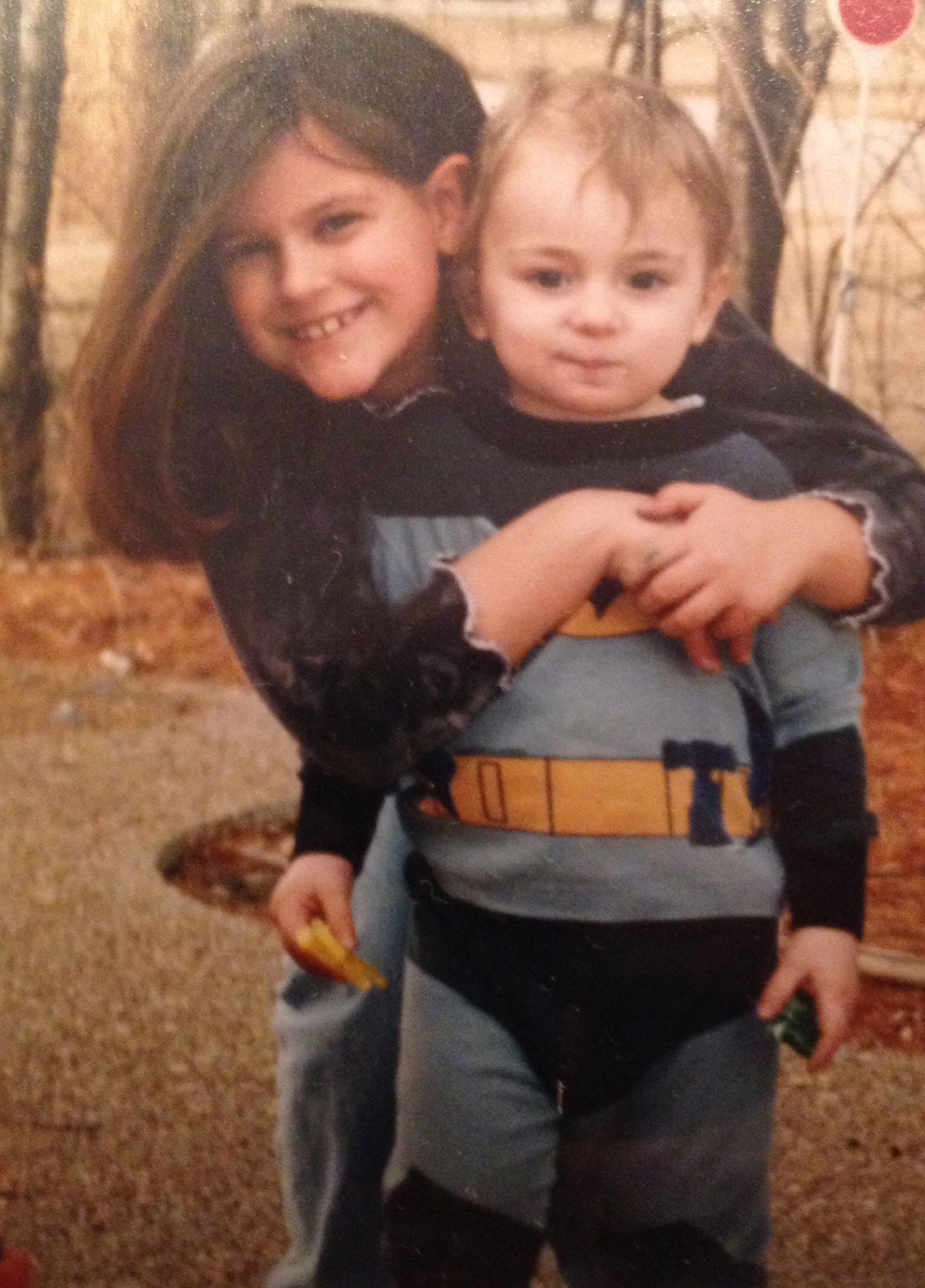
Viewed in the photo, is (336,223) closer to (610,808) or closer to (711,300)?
(711,300)

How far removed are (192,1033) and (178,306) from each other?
0.96m

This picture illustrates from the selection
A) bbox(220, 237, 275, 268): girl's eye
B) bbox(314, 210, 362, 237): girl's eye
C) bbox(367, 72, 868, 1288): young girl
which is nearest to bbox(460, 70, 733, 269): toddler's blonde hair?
bbox(367, 72, 868, 1288): young girl

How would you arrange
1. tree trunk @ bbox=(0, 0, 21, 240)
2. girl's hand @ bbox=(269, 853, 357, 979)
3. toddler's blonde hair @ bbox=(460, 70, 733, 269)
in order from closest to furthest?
toddler's blonde hair @ bbox=(460, 70, 733, 269) → girl's hand @ bbox=(269, 853, 357, 979) → tree trunk @ bbox=(0, 0, 21, 240)

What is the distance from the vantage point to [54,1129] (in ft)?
6.40

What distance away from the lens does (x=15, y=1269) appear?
1.83 meters

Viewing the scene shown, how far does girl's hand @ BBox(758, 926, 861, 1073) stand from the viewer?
1615mm

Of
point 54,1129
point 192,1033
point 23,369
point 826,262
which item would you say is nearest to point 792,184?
point 826,262

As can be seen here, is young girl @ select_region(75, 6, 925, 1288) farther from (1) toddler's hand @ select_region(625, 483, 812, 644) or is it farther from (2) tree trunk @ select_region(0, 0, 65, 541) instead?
(2) tree trunk @ select_region(0, 0, 65, 541)

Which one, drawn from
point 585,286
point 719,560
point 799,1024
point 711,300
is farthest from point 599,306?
point 799,1024

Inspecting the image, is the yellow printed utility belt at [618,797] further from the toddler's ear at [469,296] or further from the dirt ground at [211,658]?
the toddler's ear at [469,296]

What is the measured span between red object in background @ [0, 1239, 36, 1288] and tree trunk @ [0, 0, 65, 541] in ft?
3.04

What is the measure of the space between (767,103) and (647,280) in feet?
0.92

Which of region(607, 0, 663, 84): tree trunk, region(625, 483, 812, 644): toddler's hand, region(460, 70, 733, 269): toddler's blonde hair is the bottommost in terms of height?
region(625, 483, 812, 644): toddler's hand

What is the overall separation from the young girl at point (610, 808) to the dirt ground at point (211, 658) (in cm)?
7
